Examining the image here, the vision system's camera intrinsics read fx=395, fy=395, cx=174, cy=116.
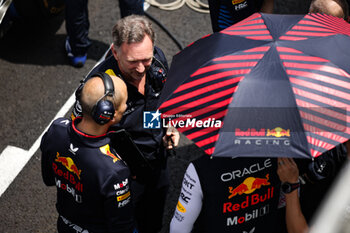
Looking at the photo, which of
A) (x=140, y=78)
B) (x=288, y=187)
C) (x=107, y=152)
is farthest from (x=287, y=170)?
(x=140, y=78)

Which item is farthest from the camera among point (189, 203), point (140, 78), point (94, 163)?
point (140, 78)

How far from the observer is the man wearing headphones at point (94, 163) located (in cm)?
247

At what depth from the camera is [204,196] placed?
Answer: 7.52 feet

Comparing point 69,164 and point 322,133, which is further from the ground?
point 322,133

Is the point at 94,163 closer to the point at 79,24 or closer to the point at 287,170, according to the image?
the point at 287,170

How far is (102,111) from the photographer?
7.91 feet

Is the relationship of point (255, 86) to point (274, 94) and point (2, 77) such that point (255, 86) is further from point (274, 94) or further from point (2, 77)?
point (2, 77)

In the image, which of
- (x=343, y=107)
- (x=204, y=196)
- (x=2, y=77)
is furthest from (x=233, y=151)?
(x=2, y=77)

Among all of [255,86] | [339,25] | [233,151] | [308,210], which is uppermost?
[339,25]

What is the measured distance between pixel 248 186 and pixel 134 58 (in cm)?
126

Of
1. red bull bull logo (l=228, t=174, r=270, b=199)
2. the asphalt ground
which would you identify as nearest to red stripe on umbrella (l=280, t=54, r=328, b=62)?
red bull bull logo (l=228, t=174, r=270, b=199)

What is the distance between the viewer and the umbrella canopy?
2.22 m

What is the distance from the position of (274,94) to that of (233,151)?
402 mm

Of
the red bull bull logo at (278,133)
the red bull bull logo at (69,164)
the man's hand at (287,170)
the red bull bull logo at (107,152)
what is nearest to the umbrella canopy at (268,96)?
the red bull bull logo at (278,133)
